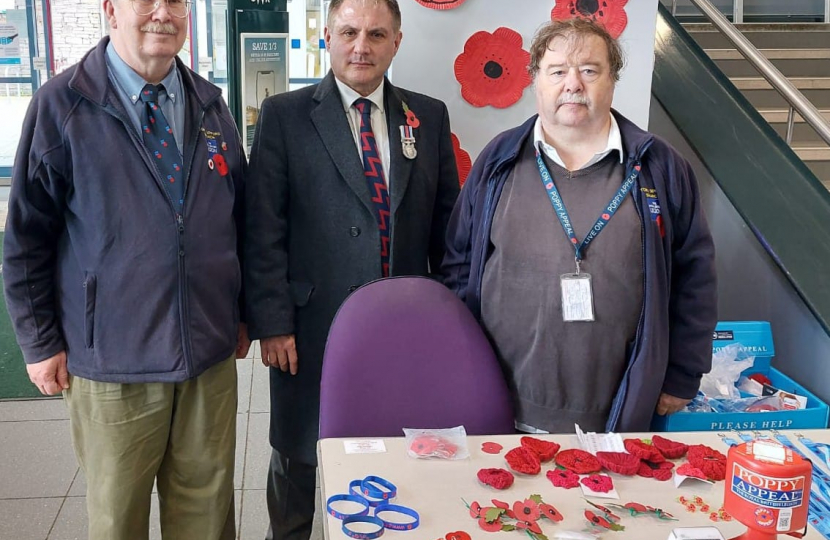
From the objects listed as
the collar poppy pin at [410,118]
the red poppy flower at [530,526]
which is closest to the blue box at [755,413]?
the red poppy flower at [530,526]

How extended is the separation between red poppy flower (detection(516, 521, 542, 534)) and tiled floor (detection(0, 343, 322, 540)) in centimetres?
152

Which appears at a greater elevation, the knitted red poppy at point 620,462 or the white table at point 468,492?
the knitted red poppy at point 620,462

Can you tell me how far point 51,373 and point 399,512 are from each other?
3.28 feet

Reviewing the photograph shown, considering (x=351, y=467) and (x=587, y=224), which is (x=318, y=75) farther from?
(x=351, y=467)

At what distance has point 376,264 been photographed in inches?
91.3

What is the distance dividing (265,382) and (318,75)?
239 cm

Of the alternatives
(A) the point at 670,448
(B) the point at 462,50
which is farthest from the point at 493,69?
(A) the point at 670,448

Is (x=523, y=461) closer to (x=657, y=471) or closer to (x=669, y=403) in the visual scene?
(x=657, y=471)

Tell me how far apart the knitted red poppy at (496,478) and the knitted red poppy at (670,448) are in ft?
1.18

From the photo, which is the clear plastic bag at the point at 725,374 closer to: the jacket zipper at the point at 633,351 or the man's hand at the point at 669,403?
the man's hand at the point at 669,403

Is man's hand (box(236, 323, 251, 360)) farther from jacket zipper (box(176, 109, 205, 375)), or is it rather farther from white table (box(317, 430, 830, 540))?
white table (box(317, 430, 830, 540))

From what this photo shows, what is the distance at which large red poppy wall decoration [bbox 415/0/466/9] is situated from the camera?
269 centimetres

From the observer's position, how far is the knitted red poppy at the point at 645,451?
1.67 m

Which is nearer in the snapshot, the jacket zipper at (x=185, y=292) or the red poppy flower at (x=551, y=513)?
the red poppy flower at (x=551, y=513)
